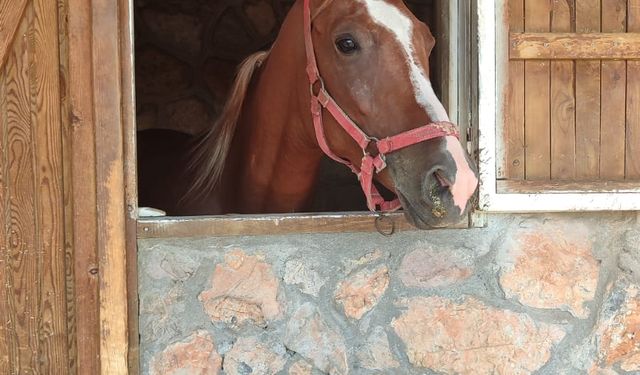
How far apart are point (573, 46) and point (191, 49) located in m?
3.39

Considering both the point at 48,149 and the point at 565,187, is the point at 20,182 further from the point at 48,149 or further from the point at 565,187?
the point at 565,187

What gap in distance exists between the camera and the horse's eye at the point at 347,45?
6.93 ft

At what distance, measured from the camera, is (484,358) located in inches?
89.5

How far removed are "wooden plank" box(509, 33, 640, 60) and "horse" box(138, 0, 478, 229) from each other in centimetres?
28

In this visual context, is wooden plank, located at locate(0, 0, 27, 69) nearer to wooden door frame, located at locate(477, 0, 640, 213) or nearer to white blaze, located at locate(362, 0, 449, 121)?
white blaze, located at locate(362, 0, 449, 121)

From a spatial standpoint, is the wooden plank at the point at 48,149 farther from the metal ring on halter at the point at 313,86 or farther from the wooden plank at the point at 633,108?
the wooden plank at the point at 633,108

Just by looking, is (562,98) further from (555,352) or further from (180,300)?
(180,300)

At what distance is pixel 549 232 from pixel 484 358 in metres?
0.45

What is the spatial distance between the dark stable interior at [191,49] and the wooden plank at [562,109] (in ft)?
9.61

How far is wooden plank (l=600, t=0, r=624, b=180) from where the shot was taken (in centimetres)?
232

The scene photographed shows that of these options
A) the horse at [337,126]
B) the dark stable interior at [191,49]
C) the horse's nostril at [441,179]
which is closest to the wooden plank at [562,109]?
the horse at [337,126]

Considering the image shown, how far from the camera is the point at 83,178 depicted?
205cm

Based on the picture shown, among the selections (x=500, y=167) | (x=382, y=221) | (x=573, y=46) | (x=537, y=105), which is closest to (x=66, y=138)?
(x=382, y=221)

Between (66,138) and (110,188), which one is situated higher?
(66,138)
